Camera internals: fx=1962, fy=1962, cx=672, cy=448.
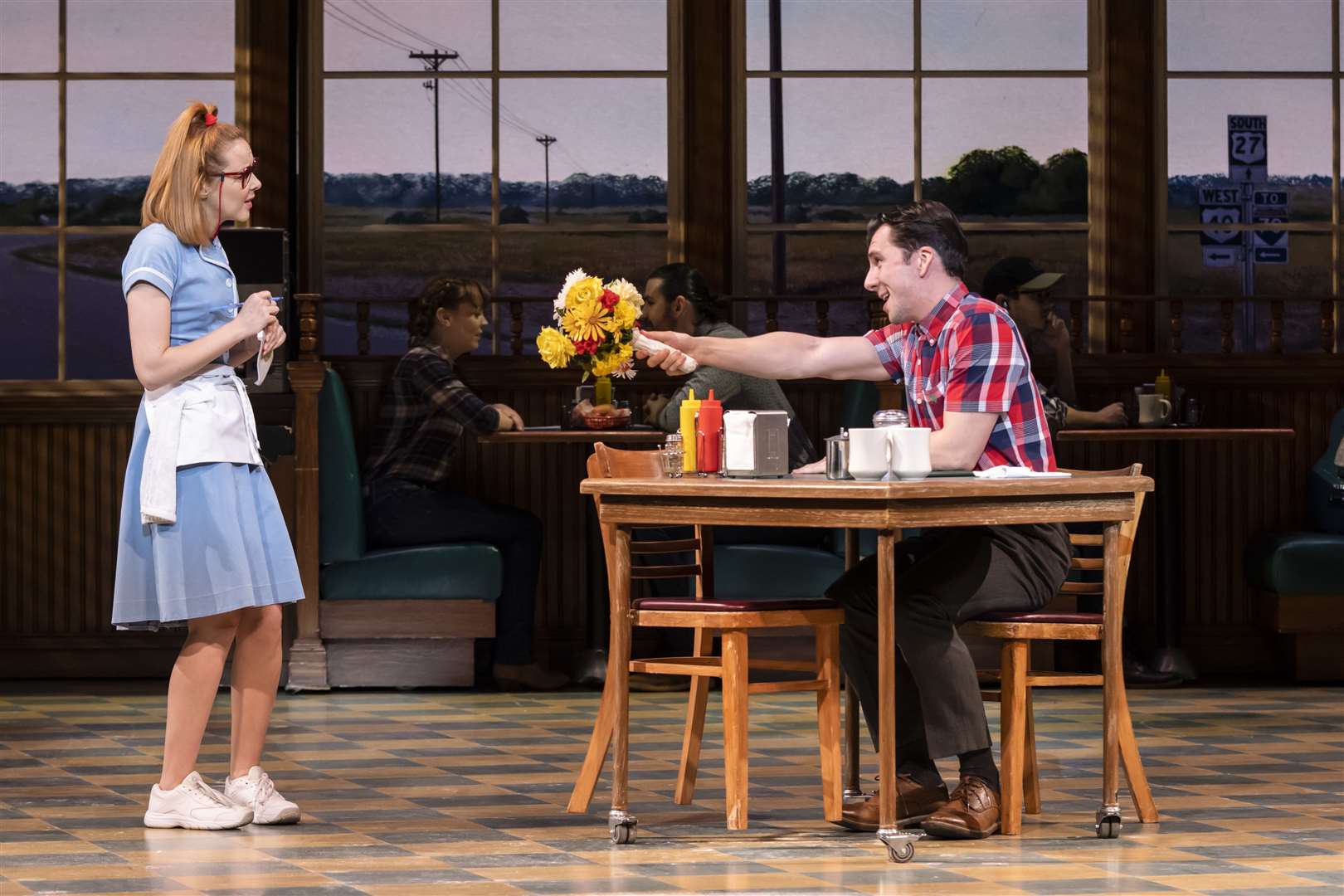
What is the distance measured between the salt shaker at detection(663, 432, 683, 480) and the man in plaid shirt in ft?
0.71

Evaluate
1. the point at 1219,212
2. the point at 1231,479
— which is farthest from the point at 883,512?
the point at 1219,212

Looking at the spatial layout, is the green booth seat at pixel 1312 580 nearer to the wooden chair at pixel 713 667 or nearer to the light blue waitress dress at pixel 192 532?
the wooden chair at pixel 713 667

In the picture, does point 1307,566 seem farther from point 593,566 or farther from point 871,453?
point 871,453

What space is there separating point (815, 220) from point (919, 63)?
655 millimetres

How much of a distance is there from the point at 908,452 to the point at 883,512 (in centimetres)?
18

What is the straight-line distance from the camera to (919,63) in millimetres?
6832

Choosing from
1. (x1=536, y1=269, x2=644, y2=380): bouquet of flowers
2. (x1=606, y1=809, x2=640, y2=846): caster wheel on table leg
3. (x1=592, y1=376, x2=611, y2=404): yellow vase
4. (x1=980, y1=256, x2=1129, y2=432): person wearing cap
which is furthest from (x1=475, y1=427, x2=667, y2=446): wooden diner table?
(x1=606, y1=809, x2=640, y2=846): caster wheel on table leg

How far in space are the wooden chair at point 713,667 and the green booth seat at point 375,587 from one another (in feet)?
7.12

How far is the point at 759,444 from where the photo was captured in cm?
→ 366

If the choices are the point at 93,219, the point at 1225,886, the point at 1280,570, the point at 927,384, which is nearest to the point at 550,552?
the point at 93,219

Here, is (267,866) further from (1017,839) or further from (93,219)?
(93,219)

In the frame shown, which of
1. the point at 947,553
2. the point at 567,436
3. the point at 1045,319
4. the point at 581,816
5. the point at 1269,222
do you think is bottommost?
the point at 581,816

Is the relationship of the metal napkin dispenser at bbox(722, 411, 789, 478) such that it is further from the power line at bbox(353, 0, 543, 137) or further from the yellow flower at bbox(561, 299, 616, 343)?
the power line at bbox(353, 0, 543, 137)

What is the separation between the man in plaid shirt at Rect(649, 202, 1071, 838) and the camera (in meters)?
3.67
